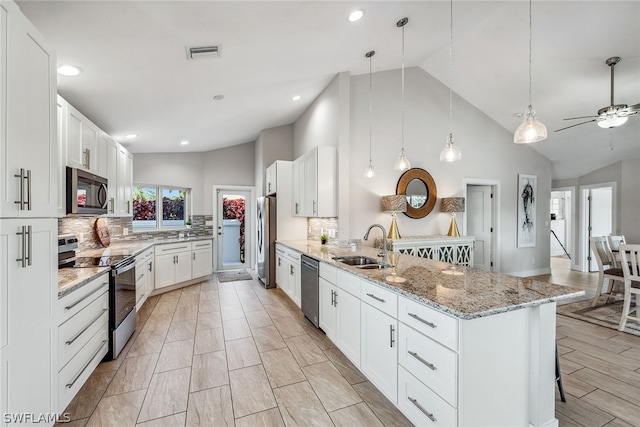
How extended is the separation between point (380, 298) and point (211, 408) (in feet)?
4.60

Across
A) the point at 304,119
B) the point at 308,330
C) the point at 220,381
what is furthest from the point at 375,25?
the point at 220,381

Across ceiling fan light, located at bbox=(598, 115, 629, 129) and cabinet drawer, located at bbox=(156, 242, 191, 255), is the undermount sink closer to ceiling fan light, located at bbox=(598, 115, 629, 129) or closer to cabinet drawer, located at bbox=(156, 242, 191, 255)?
cabinet drawer, located at bbox=(156, 242, 191, 255)

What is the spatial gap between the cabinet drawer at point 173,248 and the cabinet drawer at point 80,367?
2.27 meters

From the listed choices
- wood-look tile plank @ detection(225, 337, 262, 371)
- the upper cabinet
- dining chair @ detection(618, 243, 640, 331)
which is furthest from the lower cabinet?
dining chair @ detection(618, 243, 640, 331)

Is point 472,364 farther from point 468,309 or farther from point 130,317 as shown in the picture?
point 130,317

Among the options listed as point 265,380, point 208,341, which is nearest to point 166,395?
point 265,380

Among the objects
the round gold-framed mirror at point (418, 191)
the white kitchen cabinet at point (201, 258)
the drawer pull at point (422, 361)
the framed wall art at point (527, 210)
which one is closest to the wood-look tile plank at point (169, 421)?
the drawer pull at point (422, 361)

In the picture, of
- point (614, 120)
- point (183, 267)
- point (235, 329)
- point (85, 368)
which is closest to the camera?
point (85, 368)

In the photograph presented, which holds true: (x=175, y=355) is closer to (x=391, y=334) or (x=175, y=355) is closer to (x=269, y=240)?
(x=391, y=334)

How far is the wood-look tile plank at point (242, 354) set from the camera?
257 cm

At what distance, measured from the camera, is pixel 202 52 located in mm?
2465

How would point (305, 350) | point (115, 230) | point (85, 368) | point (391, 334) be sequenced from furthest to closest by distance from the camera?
point (115, 230) < point (305, 350) < point (85, 368) < point (391, 334)

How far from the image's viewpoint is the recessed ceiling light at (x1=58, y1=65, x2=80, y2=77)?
7.34 ft

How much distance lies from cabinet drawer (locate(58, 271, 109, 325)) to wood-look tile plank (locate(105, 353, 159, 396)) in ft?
2.21
